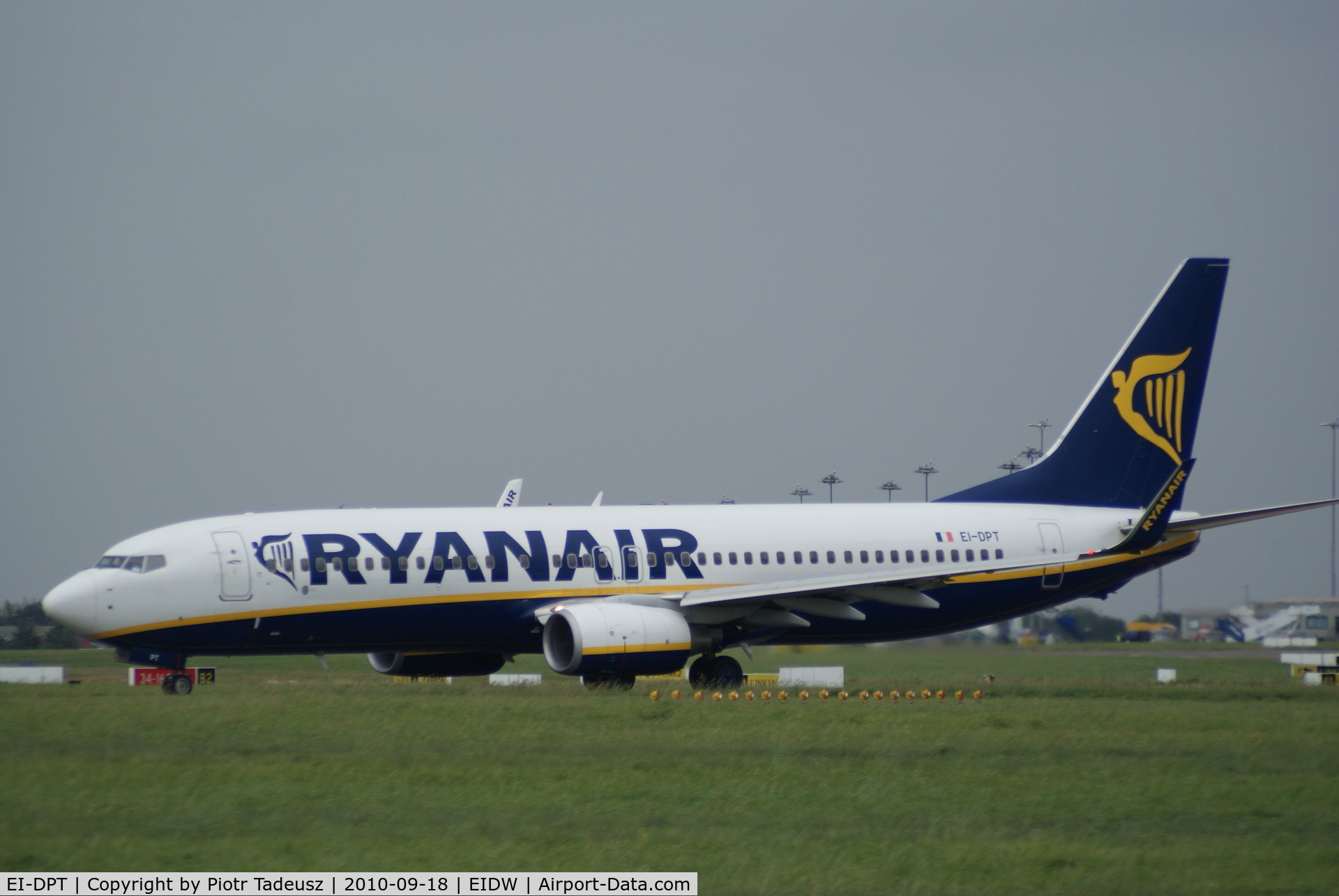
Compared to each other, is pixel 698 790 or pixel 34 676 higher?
pixel 698 790

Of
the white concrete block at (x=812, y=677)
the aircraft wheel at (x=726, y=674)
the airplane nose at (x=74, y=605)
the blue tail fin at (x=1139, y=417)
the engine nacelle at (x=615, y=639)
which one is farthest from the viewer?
the blue tail fin at (x=1139, y=417)

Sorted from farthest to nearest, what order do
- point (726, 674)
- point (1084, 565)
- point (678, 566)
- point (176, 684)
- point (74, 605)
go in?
point (1084, 565)
point (678, 566)
point (726, 674)
point (176, 684)
point (74, 605)

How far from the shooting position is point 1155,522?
106 feet

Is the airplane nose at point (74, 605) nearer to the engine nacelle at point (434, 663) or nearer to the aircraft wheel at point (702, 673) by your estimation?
the engine nacelle at point (434, 663)

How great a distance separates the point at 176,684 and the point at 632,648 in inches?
337

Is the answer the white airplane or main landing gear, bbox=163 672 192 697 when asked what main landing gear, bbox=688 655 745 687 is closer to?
the white airplane

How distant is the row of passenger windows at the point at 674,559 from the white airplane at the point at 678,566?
44 millimetres

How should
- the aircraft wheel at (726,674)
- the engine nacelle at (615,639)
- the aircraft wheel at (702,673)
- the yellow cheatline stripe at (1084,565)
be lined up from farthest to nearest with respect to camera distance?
1. the yellow cheatline stripe at (1084,565)
2. the aircraft wheel at (702,673)
3. the aircraft wheel at (726,674)
4. the engine nacelle at (615,639)

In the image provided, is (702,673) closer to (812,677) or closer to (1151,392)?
(812,677)

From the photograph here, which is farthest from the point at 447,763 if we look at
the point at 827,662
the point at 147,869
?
the point at 827,662

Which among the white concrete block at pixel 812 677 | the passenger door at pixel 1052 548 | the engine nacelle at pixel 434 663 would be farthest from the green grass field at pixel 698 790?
the passenger door at pixel 1052 548

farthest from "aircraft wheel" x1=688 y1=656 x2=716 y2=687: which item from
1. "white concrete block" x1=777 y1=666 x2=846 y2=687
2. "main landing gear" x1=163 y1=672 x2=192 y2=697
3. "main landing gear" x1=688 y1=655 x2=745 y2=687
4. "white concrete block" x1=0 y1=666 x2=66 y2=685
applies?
"white concrete block" x1=0 y1=666 x2=66 y2=685

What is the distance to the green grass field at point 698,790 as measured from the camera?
1190 centimetres

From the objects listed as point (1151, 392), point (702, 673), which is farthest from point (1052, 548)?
point (702, 673)
